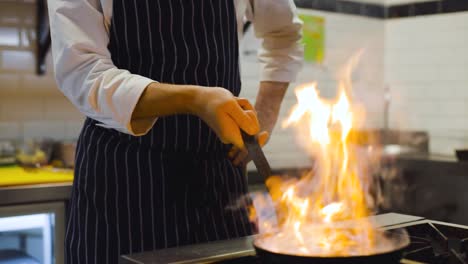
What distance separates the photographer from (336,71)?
11.9ft

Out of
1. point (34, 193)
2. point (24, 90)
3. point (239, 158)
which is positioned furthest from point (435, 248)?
point (24, 90)

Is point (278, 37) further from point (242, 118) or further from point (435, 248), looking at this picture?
point (435, 248)

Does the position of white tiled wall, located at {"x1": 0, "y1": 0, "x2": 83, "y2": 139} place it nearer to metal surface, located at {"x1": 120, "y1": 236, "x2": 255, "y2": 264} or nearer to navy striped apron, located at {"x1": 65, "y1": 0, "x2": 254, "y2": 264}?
navy striped apron, located at {"x1": 65, "y1": 0, "x2": 254, "y2": 264}

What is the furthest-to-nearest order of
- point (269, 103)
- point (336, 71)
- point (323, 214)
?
point (336, 71)
point (269, 103)
point (323, 214)

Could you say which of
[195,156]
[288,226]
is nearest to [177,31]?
[195,156]

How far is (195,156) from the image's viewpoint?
1416 millimetres

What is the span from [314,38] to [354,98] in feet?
1.71

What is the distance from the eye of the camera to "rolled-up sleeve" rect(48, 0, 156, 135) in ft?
3.72

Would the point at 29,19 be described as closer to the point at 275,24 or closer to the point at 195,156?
the point at 275,24

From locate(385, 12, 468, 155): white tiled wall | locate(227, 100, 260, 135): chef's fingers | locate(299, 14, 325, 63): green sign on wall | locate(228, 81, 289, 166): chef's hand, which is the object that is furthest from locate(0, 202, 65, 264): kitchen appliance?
locate(385, 12, 468, 155): white tiled wall

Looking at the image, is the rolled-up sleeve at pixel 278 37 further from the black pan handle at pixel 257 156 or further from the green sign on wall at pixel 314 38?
the green sign on wall at pixel 314 38

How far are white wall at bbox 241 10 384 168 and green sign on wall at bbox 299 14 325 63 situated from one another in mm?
A: 30

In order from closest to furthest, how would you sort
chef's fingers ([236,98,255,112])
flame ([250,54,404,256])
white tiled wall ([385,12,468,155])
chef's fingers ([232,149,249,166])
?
flame ([250,54,404,256])
chef's fingers ([236,98,255,112])
chef's fingers ([232,149,249,166])
white tiled wall ([385,12,468,155])

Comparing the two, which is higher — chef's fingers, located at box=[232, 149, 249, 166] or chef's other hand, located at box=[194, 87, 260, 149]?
chef's other hand, located at box=[194, 87, 260, 149]
